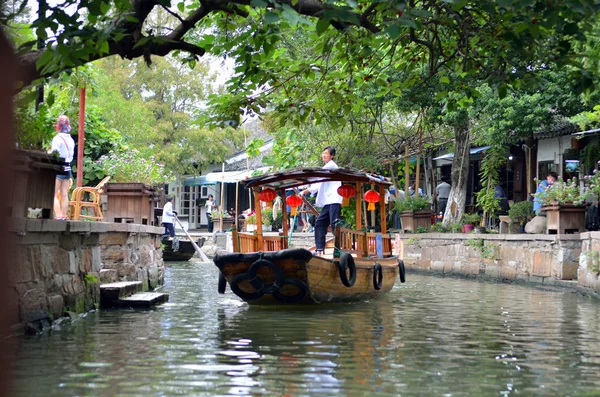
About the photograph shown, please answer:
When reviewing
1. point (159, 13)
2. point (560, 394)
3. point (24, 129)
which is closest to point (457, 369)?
point (560, 394)

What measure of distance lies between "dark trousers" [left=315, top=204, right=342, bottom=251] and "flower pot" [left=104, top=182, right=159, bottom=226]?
9.32 feet

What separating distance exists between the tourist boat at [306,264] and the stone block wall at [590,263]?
3.52m

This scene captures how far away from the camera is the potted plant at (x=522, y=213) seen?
59.4ft

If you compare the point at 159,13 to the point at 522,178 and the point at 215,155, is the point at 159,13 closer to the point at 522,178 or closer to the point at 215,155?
the point at 215,155

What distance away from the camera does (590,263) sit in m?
13.6

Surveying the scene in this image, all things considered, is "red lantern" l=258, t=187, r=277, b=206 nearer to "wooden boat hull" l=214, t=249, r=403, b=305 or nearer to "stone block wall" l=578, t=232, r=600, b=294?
"wooden boat hull" l=214, t=249, r=403, b=305

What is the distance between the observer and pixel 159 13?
35188mm

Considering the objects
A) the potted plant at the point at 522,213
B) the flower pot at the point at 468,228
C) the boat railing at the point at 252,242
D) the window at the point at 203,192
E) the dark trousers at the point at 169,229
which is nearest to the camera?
the boat railing at the point at 252,242

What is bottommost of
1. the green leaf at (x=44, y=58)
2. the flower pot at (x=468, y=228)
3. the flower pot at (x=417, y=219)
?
the flower pot at (x=468, y=228)

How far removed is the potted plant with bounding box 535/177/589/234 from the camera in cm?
1530

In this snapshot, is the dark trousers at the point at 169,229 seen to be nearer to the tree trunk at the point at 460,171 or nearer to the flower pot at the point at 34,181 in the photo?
the tree trunk at the point at 460,171

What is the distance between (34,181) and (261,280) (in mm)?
4002

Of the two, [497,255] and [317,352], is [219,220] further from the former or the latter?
[317,352]

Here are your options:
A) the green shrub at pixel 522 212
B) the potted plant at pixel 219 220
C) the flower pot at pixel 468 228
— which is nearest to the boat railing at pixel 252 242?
the green shrub at pixel 522 212
